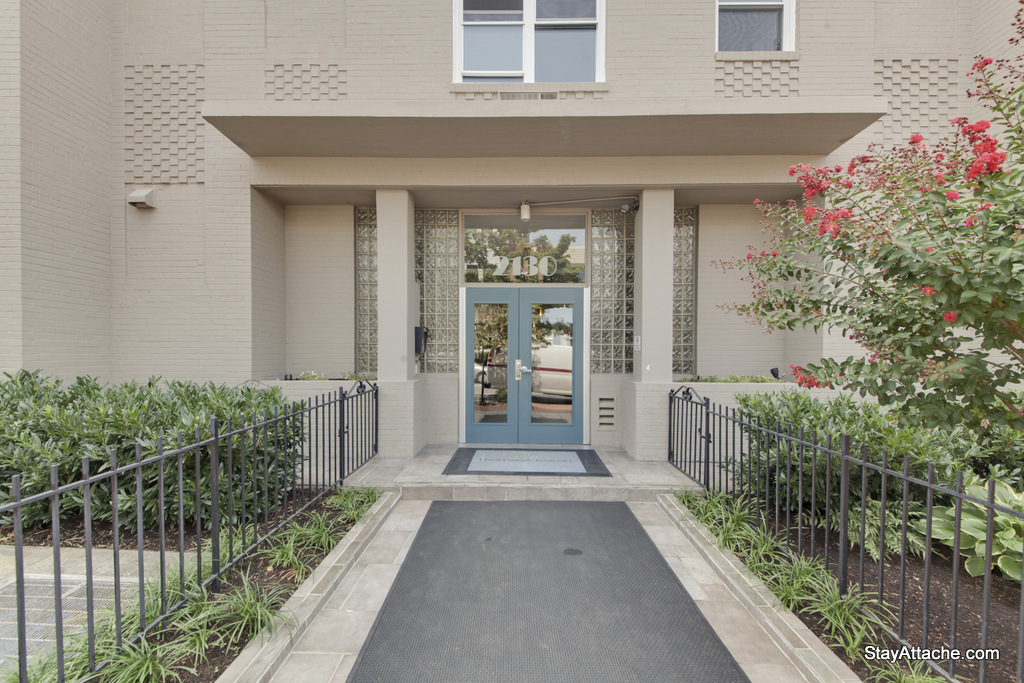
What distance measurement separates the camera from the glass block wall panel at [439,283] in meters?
7.19

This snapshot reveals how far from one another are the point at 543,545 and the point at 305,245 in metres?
5.61

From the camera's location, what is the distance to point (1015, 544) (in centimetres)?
278

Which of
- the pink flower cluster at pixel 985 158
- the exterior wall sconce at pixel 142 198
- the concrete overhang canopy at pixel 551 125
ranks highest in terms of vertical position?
the concrete overhang canopy at pixel 551 125

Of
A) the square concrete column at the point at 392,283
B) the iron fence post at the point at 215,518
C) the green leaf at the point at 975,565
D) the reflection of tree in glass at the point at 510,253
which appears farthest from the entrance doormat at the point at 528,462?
the green leaf at the point at 975,565

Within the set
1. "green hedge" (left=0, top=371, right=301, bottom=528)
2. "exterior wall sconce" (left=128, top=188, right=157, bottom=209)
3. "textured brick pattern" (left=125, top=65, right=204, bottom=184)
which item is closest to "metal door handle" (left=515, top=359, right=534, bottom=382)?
"green hedge" (left=0, top=371, right=301, bottom=528)

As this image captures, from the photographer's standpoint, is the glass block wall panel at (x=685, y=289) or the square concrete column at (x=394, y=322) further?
the glass block wall panel at (x=685, y=289)

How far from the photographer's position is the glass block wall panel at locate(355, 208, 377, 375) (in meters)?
7.10

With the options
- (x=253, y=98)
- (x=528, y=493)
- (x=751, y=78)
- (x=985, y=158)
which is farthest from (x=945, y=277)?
(x=253, y=98)

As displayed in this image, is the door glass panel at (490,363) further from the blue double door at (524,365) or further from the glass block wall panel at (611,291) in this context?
the glass block wall panel at (611,291)

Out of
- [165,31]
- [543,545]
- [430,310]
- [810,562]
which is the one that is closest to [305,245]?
[430,310]

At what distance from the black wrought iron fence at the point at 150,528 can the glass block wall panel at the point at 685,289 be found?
191 inches

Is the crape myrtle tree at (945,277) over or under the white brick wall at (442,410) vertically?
over

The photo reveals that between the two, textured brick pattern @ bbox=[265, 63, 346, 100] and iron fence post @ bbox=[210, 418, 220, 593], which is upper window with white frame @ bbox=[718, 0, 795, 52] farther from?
iron fence post @ bbox=[210, 418, 220, 593]

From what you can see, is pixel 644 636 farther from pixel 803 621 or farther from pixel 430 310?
pixel 430 310
